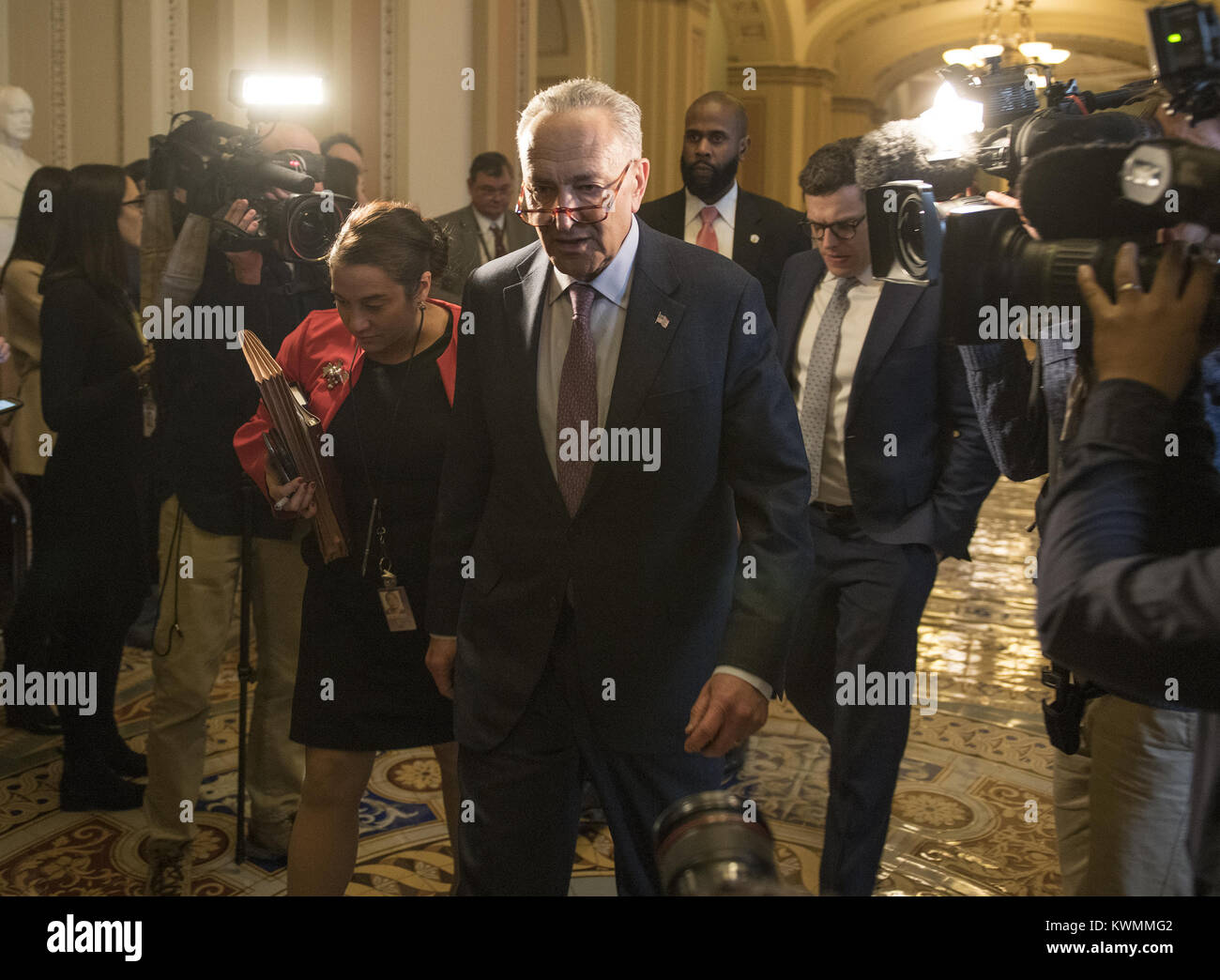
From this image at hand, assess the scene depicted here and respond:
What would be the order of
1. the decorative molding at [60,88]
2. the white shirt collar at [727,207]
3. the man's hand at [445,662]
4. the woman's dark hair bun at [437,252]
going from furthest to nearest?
1. the decorative molding at [60,88]
2. the white shirt collar at [727,207]
3. the woman's dark hair bun at [437,252]
4. the man's hand at [445,662]

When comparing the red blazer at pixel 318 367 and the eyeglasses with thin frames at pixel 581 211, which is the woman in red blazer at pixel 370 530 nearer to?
the red blazer at pixel 318 367

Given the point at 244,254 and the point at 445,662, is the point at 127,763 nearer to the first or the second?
the point at 244,254

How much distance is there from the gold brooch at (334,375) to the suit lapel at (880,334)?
45.4 inches

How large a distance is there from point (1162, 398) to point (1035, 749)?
3.19 metres

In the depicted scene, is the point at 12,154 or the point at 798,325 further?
the point at 12,154

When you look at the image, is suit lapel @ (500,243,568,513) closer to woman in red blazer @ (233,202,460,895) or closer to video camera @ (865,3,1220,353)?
woman in red blazer @ (233,202,460,895)

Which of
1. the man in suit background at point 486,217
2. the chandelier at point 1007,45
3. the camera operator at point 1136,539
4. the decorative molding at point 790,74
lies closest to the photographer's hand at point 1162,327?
the camera operator at point 1136,539

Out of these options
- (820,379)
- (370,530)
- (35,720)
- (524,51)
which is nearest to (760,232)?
(820,379)

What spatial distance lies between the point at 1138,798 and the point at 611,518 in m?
1.04

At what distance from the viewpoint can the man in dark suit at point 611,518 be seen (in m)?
1.90

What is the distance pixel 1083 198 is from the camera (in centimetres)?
124

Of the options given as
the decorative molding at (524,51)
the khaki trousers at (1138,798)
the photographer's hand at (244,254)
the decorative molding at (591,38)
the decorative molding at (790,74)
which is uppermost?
the decorative molding at (790,74)

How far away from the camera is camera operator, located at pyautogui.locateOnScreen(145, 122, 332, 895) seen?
2.98 metres

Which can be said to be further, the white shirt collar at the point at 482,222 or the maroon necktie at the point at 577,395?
the white shirt collar at the point at 482,222
